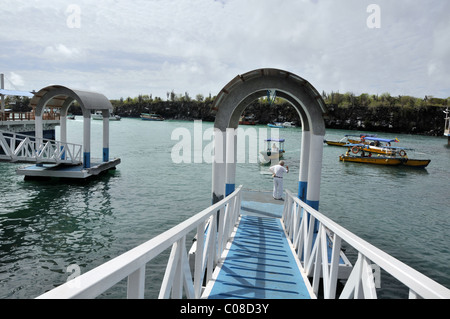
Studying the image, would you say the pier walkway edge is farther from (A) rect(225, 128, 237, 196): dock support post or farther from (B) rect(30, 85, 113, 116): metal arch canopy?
(B) rect(30, 85, 113, 116): metal arch canopy

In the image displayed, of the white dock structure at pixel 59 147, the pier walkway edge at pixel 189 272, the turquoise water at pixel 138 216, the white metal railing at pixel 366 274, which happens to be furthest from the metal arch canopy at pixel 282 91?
the white dock structure at pixel 59 147

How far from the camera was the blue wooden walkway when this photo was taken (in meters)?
4.89

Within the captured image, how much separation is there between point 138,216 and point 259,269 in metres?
10.1

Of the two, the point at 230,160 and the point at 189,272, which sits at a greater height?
the point at 230,160

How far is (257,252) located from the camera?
6.80 metres

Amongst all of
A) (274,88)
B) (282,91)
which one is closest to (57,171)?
(274,88)

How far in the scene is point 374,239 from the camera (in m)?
13.5

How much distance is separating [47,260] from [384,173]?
31122mm

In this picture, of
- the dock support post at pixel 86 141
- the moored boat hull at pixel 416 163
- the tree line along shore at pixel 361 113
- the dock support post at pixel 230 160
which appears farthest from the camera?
the tree line along shore at pixel 361 113

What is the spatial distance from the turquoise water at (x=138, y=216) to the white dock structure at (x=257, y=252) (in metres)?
3.10

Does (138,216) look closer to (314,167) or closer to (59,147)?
(314,167)

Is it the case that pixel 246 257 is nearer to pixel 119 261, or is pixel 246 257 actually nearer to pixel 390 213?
pixel 119 261

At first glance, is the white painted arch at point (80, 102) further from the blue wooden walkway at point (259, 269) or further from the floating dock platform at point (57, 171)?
the blue wooden walkway at point (259, 269)

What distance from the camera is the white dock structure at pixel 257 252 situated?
2129 millimetres
